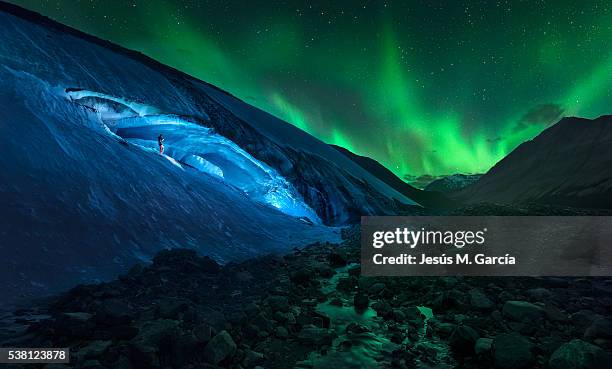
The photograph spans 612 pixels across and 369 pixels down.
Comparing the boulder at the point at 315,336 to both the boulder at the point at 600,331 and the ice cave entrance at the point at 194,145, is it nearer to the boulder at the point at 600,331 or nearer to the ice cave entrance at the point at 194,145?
the boulder at the point at 600,331

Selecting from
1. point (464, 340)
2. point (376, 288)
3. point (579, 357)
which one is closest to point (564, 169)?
point (376, 288)

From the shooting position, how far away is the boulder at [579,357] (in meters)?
3.35

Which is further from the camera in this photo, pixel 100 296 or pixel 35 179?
pixel 35 179

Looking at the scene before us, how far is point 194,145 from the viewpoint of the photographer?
86.8 ft

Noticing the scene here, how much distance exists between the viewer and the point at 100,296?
5246 millimetres

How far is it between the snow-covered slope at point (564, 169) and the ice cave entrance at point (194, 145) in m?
56.5

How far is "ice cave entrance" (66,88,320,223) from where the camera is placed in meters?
19.8

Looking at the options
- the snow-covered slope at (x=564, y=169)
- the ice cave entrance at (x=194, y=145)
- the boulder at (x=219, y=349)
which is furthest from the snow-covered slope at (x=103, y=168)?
the snow-covered slope at (x=564, y=169)

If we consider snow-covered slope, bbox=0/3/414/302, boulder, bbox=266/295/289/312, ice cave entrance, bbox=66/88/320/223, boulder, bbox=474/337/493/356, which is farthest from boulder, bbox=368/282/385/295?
ice cave entrance, bbox=66/88/320/223

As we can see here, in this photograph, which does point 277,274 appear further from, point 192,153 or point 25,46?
point 192,153

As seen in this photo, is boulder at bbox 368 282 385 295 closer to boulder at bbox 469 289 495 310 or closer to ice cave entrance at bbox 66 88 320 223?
boulder at bbox 469 289 495 310

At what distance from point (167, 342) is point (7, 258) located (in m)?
4.64

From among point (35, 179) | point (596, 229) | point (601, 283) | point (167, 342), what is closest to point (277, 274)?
point (167, 342)

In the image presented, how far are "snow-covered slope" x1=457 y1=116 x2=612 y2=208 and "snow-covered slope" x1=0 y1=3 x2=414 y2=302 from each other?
63.8 metres
